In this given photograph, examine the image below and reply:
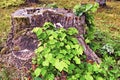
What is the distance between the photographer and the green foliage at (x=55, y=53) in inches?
201

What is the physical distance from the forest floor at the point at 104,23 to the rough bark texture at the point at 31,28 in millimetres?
1035

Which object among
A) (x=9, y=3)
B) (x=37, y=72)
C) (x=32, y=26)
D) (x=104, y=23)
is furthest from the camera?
(x=9, y=3)

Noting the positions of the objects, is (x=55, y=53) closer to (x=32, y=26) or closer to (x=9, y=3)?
(x=32, y=26)

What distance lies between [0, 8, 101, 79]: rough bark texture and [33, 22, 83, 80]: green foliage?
63 centimetres

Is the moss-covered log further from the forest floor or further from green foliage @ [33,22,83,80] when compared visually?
the forest floor

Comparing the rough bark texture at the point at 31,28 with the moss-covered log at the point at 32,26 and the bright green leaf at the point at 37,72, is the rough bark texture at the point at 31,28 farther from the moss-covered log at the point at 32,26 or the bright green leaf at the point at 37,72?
the bright green leaf at the point at 37,72

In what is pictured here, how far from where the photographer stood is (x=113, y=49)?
6957 millimetres

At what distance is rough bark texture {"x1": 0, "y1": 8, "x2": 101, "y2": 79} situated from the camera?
237 inches

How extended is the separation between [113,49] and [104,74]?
1.64 metres

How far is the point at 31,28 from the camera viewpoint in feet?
20.6

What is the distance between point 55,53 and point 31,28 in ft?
4.42

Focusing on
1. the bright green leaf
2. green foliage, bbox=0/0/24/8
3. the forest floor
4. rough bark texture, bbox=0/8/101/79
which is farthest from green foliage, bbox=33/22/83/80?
green foliage, bbox=0/0/24/8

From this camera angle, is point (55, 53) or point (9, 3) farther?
point (9, 3)

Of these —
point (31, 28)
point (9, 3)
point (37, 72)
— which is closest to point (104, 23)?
point (9, 3)
